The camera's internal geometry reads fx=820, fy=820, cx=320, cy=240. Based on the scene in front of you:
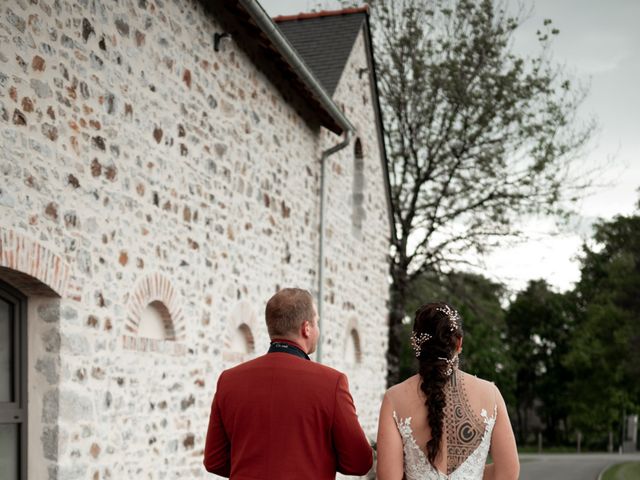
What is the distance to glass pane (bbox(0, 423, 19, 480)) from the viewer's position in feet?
16.5

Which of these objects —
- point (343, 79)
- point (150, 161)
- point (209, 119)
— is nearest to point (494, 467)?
point (150, 161)

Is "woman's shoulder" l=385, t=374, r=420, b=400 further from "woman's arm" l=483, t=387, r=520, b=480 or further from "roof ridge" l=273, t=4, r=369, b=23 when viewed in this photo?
"roof ridge" l=273, t=4, r=369, b=23

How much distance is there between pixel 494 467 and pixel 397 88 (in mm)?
18116

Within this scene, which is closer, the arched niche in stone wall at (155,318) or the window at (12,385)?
the window at (12,385)

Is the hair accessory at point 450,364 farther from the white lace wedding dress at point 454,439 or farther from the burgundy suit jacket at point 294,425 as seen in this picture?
the burgundy suit jacket at point 294,425

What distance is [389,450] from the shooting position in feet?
12.0

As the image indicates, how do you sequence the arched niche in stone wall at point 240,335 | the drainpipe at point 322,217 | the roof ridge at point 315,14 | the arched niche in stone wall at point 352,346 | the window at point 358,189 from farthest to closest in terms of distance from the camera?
the roof ridge at point 315,14 → the window at point 358,189 → the arched niche in stone wall at point 352,346 → the drainpipe at point 322,217 → the arched niche in stone wall at point 240,335

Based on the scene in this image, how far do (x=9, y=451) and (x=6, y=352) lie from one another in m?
0.61

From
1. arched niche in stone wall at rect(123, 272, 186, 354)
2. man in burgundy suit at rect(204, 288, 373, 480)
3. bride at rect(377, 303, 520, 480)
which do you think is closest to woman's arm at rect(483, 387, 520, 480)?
bride at rect(377, 303, 520, 480)

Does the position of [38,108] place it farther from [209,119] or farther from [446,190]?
[446,190]

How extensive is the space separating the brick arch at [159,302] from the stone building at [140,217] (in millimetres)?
18

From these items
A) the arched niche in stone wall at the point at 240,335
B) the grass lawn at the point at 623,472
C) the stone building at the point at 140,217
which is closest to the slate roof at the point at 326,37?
the stone building at the point at 140,217

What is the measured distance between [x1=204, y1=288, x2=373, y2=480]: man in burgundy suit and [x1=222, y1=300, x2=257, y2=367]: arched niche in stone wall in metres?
4.57

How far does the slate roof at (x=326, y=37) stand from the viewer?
13234 mm
